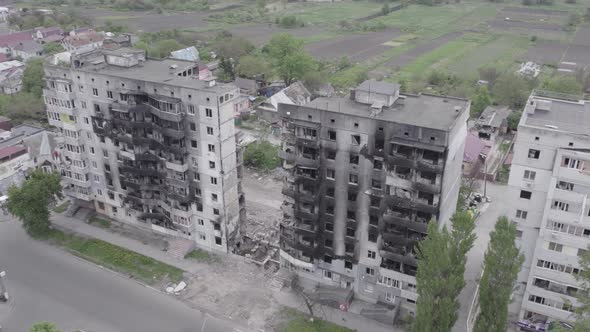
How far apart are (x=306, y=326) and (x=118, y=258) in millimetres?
24618

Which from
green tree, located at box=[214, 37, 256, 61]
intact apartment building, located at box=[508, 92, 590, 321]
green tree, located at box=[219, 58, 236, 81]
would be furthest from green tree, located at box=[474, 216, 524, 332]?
green tree, located at box=[214, 37, 256, 61]

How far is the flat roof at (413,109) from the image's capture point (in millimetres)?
43469

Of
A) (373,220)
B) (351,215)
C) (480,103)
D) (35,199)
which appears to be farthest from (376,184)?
(480,103)

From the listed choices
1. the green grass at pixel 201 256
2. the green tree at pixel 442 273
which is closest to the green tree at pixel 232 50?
the green grass at pixel 201 256

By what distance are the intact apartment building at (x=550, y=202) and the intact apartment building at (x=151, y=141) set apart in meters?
29.9

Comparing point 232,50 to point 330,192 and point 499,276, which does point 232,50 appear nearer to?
point 330,192

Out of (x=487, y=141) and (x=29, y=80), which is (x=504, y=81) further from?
(x=29, y=80)

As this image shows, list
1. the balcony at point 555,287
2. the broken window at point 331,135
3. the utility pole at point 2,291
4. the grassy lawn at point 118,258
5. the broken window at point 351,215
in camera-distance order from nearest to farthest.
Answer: the balcony at point 555,287 → the broken window at point 331,135 → the broken window at point 351,215 → the utility pole at point 2,291 → the grassy lawn at point 118,258

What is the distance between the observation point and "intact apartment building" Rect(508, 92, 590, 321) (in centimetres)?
4091

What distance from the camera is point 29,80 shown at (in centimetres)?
10619

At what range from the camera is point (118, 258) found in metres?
57.9

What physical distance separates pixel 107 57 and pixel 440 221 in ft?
142

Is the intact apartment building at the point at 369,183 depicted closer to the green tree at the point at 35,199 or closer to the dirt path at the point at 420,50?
the green tree at the point at 35,199

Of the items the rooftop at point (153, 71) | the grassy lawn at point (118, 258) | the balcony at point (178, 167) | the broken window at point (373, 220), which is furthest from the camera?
the grassy lawn at point (118, 258)
